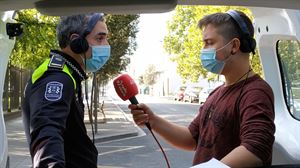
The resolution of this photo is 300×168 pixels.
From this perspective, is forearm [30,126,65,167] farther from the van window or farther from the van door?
the van window

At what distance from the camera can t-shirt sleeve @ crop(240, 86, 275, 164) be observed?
91.2 inches

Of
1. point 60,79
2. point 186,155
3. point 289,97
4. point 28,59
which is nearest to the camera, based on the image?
→ point 60,79

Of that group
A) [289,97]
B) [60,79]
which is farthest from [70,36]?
[289,97]

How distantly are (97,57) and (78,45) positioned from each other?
204mm

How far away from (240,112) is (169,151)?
34.7ft

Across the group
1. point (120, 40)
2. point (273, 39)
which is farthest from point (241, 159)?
point (120, 40)

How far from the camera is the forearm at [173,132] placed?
3.23 metres

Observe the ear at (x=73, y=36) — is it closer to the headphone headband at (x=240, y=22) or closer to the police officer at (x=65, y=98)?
the police officer at (x=65, y=98)

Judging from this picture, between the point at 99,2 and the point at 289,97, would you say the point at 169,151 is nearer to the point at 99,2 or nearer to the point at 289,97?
the point at 289,97

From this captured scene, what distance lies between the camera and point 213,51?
2.81 m

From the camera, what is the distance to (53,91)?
2084 mm

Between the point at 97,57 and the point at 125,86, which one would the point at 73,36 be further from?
the point at 125,86

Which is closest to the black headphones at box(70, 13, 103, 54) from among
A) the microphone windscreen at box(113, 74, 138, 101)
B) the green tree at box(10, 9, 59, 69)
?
the microphone windscreen at box(113, 74, 138, 101)

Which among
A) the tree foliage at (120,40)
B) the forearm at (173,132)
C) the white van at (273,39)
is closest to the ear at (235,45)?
the white van at (273,39)
